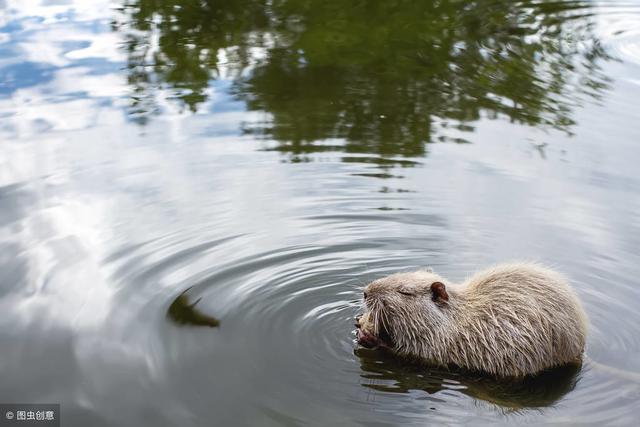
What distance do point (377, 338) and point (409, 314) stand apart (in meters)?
0.27

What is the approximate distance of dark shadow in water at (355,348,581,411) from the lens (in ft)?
14.4

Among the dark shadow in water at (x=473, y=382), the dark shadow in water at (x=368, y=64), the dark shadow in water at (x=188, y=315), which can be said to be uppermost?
the dark shadow in water at (x=368, y=64)

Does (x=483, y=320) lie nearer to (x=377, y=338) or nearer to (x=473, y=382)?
(x=473, y=382)

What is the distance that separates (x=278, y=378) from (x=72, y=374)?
3.29 feet

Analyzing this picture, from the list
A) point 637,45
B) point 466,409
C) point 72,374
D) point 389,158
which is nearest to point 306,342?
point 466,409

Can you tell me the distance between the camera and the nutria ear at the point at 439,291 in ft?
15.9

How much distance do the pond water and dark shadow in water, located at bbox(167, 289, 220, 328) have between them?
0.01 meters

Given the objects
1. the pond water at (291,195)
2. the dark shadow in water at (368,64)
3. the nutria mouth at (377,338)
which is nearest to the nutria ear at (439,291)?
the nutria mouth at (377,338)

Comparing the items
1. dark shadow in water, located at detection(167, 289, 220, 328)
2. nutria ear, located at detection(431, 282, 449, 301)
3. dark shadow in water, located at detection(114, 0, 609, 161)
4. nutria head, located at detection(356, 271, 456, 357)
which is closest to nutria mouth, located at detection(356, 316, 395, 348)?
nutria head, located at detection(356, 271, 456, 357)

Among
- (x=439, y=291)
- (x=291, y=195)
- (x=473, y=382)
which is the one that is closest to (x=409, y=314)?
(x=439, y=291)

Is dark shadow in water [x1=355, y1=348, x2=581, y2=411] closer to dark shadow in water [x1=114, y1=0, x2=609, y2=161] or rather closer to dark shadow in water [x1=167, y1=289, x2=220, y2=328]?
dark shadow in water [x1=167, y1=289, x2=220, y2=328]

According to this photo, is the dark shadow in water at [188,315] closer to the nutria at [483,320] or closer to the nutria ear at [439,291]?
the nutria at [483,320]

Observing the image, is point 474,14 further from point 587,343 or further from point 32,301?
point 32,301

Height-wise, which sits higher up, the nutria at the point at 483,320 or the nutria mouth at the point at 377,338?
the nutria at the point at 483,320
